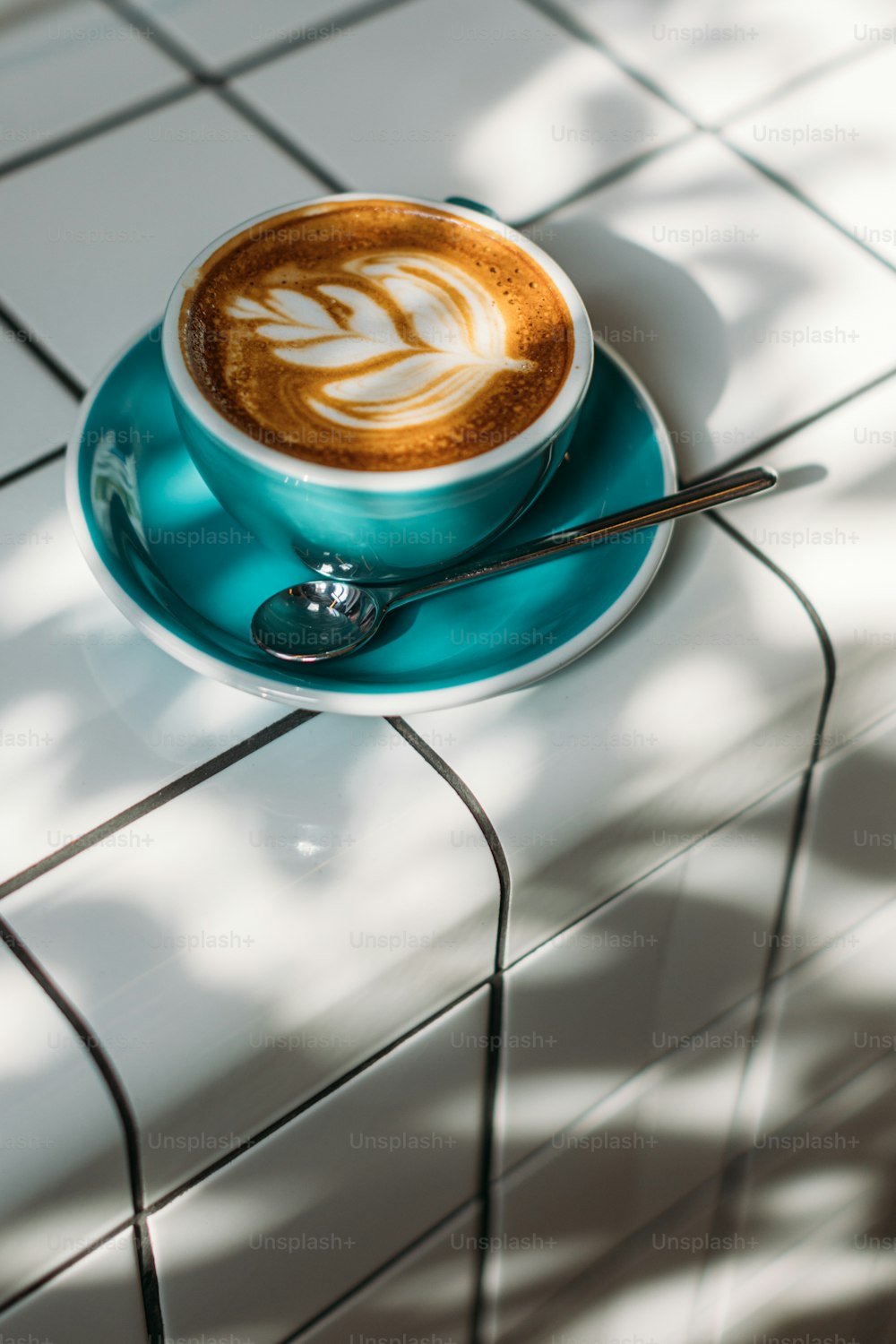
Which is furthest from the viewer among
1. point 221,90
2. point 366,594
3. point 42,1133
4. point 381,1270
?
point 221,90

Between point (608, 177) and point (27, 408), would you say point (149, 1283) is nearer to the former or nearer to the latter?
point (27, 408)

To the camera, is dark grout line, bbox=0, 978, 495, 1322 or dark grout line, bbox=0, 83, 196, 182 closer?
dark grout line, bbox=0, 978, 495, 1322

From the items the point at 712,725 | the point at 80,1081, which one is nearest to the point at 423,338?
the point at 712,725

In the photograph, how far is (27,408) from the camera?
607 mm

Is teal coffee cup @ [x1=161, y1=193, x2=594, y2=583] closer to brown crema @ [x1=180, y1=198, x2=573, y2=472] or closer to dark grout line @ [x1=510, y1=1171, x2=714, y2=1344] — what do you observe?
brown crema @ [x1=180, y1=198, x2=573, y2=472]

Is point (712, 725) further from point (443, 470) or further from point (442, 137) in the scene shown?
point (442, 137)

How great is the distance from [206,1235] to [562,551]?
31 cm

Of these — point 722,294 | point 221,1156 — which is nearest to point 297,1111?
point 221,1156

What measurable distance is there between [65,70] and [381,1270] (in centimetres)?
67

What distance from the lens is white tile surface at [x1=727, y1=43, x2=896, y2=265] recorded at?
2.30 ft

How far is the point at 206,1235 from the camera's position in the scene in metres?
0.52

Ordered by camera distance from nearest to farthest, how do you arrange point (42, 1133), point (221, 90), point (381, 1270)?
point (42, 1133) → point (381, 1270) → point (221, 90)

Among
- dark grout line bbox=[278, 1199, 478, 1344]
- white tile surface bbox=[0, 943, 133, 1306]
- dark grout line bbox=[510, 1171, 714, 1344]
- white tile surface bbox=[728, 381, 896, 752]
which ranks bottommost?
dark grout line bbox=[510, 1171, 714, 1344]

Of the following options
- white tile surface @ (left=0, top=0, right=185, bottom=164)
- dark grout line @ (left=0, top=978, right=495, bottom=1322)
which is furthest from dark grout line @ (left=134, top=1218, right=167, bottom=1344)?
white tile surface @ (left=0, top=0, right=185, bottom=164)
